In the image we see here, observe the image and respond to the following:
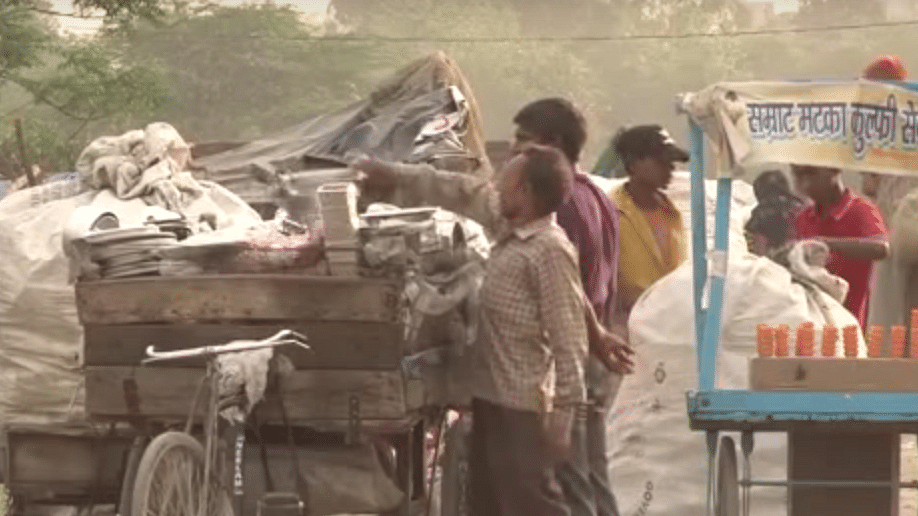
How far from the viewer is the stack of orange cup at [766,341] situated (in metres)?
10.6

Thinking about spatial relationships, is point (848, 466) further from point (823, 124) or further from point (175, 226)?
point (175, 226)

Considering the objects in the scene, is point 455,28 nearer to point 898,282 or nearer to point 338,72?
point 338,72

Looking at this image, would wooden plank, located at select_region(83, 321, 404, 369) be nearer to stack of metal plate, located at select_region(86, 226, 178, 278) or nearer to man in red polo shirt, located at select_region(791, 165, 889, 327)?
stack of metal plate, located at select_region(86, 226, 178, 278)

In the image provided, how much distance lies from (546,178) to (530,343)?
57cm

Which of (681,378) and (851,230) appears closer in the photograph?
(681,378)

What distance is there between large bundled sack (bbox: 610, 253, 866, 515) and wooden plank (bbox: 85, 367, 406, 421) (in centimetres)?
201

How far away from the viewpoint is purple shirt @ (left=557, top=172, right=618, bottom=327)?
1120 centimetres

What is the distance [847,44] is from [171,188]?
11800cm

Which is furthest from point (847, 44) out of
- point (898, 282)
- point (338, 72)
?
point (898, 282)

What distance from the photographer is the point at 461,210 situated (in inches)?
446

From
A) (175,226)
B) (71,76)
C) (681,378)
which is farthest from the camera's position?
(71,76)

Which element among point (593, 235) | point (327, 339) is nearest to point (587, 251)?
point (593, 235)

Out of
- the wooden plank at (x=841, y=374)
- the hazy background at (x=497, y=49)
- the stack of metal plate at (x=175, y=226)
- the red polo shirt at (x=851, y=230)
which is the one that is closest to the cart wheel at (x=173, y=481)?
the stack of metal plate at (x=175, y=226)

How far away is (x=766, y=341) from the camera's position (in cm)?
1060
